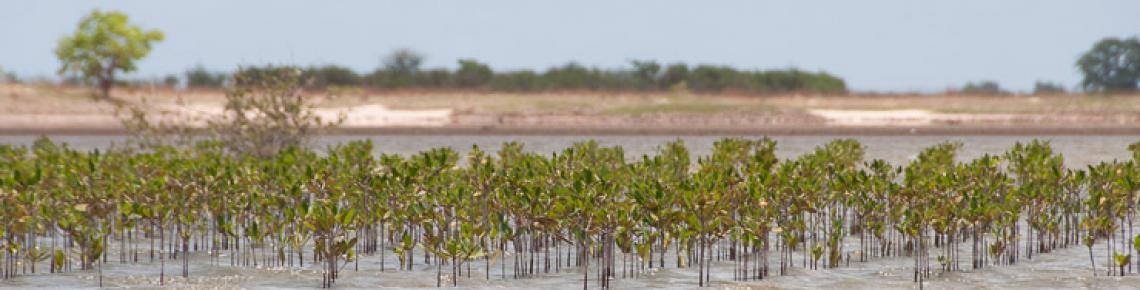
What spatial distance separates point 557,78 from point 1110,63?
31.9 m

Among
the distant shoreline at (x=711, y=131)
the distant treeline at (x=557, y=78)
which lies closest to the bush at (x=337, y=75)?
the distant treeline at (x=557, y=78)

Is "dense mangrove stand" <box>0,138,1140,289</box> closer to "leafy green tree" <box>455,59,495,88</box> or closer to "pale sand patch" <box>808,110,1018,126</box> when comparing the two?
"pale sand patch" <box>808,110,1018,126</box>

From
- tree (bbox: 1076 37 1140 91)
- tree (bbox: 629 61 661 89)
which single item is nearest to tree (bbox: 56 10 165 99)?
tree (bbox: 629 61 661 89)

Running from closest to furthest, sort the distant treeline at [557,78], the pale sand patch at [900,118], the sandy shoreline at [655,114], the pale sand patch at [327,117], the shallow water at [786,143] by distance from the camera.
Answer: the shallow water at [786,143] → the sandy shoreline at [655,114] → the pale sand patch at [327,117] → the pale sand patch at [900,118] → the distant treeline at [557,78]

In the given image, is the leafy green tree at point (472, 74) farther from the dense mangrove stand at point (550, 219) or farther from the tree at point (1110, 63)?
the dense mangrove stand at point (550, 219)

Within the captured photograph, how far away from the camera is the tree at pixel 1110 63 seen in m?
81.2

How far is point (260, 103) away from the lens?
2984 centimetres

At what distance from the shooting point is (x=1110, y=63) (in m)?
83.1

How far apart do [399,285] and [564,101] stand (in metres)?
50.3

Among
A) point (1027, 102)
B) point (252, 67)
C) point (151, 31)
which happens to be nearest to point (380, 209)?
point (252, 67)

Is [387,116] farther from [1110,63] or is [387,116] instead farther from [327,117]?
[1110,63]

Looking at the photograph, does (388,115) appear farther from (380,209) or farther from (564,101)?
(380,209)

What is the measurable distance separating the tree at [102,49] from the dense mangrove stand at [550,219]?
5636 cm

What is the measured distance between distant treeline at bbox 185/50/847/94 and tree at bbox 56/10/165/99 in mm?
3531
